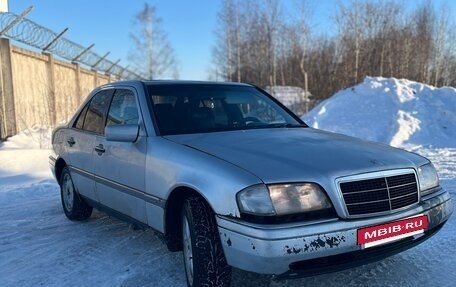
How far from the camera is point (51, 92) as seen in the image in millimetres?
14789

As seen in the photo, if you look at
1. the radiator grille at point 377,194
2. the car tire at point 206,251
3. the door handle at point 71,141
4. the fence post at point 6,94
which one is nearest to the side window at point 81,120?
the door handle at point 71,141

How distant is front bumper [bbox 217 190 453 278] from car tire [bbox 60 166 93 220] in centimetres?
292

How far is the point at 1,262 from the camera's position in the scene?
4195 mm

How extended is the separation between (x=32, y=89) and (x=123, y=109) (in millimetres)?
10881

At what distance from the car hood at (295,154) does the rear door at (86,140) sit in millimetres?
1404

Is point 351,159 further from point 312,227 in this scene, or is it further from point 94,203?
point 94,203

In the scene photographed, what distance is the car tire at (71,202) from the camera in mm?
5270

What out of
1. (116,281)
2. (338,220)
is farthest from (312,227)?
(116,281)

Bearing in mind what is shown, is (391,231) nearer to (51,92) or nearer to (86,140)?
(86,140)

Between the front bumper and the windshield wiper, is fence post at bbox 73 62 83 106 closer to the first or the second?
the windshield wiper

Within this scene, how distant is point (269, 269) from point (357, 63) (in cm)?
2216

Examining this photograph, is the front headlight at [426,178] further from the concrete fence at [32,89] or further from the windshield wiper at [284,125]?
the concrete fence at [32,89]

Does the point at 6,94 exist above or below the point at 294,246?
above

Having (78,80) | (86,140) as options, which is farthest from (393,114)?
(78,80)
